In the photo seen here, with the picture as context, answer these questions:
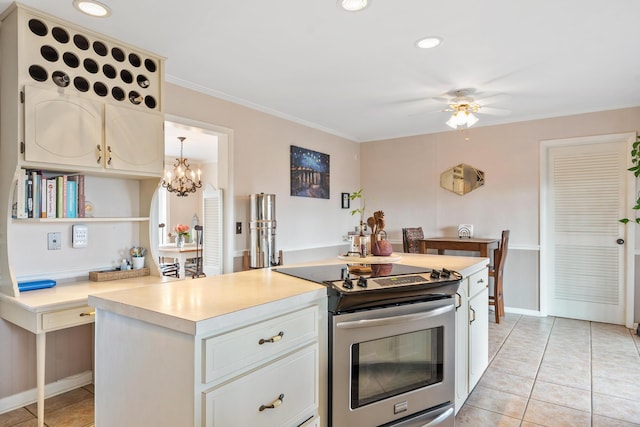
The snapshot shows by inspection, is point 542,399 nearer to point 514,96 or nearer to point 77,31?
point 514,96

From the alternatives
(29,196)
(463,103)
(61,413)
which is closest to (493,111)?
(463,103)

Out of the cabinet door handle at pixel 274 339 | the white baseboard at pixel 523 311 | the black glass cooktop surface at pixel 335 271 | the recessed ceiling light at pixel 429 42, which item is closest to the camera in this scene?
the cabinet door handle at pixel 274 339

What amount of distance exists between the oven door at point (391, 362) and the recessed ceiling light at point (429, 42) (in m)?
1.71

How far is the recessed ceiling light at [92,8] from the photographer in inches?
83.3

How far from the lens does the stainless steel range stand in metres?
Result: 1.65

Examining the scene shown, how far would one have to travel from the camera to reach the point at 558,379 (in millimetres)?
2879

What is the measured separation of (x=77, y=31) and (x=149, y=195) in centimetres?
119

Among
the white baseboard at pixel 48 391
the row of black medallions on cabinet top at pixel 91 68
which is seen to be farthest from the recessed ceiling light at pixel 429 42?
the white baseboard at pixel 48 391

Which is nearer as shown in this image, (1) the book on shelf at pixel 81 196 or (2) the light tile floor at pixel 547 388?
(2) the light tile floor at pixel 547 388

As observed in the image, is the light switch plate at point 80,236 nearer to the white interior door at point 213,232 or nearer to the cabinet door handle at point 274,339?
the white interior door at point 213,232

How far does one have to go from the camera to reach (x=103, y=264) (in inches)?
112

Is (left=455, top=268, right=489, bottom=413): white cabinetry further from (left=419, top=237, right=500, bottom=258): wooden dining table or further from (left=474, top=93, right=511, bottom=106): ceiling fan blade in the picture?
(left=474, top=93, right=511, bottom=106): ceiling fan blade

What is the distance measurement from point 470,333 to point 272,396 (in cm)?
149

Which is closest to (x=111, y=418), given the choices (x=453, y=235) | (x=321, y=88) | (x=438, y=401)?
(x=438, y=401)
